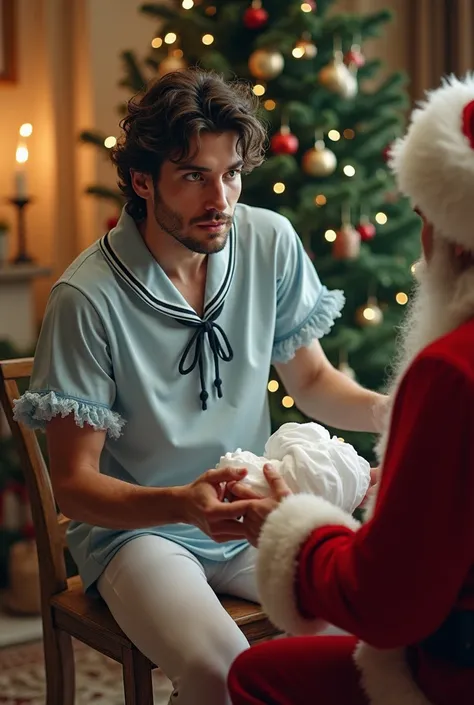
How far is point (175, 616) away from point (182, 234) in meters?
0.65

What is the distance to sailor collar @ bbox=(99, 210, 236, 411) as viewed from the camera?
1.82m

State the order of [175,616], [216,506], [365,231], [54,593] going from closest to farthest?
[216,506]
[175,616]
[54,593]
[365,231]

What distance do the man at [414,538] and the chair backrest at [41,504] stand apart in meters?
0.66

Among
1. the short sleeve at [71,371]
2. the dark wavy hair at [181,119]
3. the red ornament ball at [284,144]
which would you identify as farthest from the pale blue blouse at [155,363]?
the red ornament ball at [284,144]

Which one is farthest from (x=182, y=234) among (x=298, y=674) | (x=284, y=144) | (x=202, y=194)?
(x=284, y=144)

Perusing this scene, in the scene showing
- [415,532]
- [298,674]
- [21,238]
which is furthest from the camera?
[21,238]

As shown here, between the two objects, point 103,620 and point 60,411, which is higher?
point 60,411

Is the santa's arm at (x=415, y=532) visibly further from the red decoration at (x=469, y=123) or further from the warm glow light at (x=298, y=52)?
the warm glow light at (x=298, y=52)

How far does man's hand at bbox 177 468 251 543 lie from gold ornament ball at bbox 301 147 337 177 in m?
1.66

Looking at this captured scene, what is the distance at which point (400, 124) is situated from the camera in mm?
3232

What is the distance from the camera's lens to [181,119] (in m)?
1.76

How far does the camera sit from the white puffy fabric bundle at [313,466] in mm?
1478

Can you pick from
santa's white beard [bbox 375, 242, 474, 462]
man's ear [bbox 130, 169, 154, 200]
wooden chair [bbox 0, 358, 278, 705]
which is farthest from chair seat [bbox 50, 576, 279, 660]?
man's ear [bbox 130, 169, 154, 200]

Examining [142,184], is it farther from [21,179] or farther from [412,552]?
[21,179]
